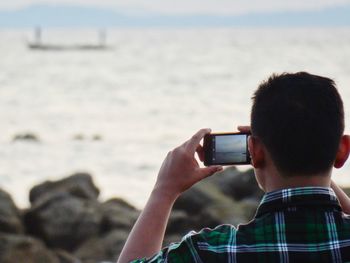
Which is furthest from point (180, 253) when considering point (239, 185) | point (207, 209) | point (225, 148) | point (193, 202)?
point (239, 185)

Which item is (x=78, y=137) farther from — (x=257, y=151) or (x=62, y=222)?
(x=257, y=151)

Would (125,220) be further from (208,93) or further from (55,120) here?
(208,93)

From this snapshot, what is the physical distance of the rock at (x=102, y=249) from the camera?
11.1 meters

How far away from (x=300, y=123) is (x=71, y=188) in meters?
12.0

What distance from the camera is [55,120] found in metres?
33.9

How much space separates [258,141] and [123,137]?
26.4 meters

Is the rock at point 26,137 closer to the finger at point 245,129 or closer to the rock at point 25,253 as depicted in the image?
the rock at point 25,253

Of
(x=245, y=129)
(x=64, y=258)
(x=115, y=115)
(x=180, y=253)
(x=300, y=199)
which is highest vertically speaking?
(x=245, y=129)

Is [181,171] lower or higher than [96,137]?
higher

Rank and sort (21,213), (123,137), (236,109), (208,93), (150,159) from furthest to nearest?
(208,93), (236,109), (123,137), (150,159), (21,213)

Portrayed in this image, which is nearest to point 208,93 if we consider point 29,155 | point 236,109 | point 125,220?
point 236,109

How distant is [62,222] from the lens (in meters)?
12.1

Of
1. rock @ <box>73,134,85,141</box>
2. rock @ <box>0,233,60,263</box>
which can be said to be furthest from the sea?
rock @ <box>0,233,60,263</box>

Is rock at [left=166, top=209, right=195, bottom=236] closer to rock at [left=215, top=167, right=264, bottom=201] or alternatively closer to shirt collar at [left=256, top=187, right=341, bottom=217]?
rock at [left=215, top=167, right=264, bottom=201]
